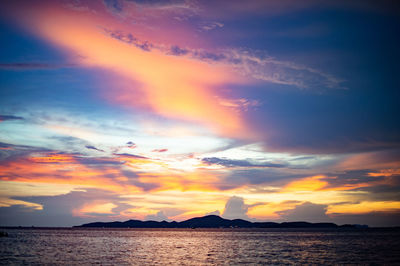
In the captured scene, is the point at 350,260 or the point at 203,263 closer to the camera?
the point at 203,263

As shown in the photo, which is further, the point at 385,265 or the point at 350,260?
the point at 350,260

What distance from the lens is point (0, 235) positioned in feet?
582

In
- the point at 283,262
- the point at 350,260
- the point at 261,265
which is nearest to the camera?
the point at 261,265

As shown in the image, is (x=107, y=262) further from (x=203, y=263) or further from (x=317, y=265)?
(x=317, y=265)

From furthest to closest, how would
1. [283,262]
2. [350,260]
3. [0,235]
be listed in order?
[0,235] → [350,260] → [283,262]

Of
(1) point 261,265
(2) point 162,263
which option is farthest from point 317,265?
(2) point 162,263

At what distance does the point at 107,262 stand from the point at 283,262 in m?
35.5

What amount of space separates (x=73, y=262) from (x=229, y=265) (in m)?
31.2

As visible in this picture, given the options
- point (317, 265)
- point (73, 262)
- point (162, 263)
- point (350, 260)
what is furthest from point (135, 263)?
point (350, 260)

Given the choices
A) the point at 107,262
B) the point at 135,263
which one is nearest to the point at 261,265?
the point at 135,263

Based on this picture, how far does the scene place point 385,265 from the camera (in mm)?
60875

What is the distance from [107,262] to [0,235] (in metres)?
146

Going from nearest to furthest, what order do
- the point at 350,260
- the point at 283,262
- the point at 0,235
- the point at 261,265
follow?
the point at 261,265 < the point at 283,262 < the point at 350,260 < the point at 0,235

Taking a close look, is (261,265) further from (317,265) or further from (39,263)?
(39,263)
